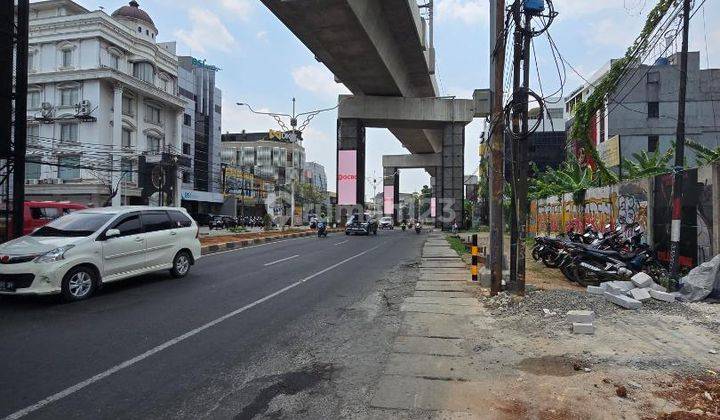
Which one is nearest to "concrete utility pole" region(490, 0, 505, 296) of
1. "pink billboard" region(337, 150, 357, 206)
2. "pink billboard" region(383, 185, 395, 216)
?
"pink billboard" region(337, 150, 357, 206)

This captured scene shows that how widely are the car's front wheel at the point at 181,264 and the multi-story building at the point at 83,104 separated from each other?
109 ft

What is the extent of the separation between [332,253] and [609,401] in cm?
1536

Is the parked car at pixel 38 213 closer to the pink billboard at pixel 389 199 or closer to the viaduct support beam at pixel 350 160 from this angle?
the viaduct support beam at pixel 350 160

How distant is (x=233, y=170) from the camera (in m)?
74.9

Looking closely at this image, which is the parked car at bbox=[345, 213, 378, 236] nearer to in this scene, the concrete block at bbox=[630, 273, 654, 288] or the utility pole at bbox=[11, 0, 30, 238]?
the utility pole at bbox=[11, 0, 30, 238]

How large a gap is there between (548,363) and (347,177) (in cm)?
3533

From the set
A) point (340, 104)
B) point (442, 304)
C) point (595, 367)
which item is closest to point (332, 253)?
point (442, 304)

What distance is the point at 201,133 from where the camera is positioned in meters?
66.4

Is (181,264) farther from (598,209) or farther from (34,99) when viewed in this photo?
(34,99)

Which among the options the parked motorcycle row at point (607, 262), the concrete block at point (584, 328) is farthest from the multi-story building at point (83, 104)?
the concrete block at point (584, 328)

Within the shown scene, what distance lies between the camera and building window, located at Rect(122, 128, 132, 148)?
153ft

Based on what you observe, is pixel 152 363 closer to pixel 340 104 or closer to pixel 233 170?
pixel 340 104

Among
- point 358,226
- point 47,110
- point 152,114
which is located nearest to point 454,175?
point 358,226

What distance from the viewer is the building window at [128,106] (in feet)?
153
